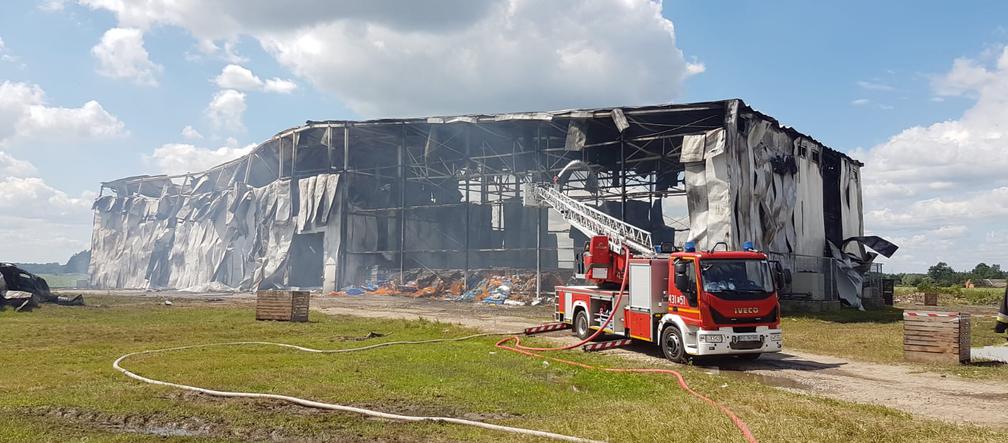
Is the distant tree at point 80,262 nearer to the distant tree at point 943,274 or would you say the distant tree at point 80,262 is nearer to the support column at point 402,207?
the support column at point 402,207

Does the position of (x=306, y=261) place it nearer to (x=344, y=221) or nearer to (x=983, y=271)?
(x=344, y=221)

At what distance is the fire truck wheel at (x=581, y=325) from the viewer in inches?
669

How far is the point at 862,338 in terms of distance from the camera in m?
18.9

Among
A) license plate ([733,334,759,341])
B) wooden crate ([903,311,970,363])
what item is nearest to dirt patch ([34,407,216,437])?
license plate ([733,334,759,341])

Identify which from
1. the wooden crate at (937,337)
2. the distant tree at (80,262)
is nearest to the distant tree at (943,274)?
the wooden crate at (937,337)

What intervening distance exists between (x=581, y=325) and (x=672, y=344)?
4115mm

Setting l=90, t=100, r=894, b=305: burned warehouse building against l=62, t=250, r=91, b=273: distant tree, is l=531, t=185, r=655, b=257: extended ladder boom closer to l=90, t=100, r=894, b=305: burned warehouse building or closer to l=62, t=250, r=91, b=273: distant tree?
l=90, t=100, r=894, b=305: burned warehouse building

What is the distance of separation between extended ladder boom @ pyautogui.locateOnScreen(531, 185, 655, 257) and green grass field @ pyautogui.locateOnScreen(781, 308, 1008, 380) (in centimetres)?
649

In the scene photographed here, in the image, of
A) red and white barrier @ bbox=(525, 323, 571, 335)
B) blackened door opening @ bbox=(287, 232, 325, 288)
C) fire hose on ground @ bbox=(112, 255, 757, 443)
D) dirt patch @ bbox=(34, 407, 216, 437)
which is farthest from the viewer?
blackened door opening @ bbox=(287, 232, 325, 288)

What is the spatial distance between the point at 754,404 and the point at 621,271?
26.0 ft

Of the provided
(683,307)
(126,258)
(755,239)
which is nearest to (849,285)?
(755,239)

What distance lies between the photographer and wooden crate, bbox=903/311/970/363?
13.3m

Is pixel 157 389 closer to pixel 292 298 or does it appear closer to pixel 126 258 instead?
pixel 292 298

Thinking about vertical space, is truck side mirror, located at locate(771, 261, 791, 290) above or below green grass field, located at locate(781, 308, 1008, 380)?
above
